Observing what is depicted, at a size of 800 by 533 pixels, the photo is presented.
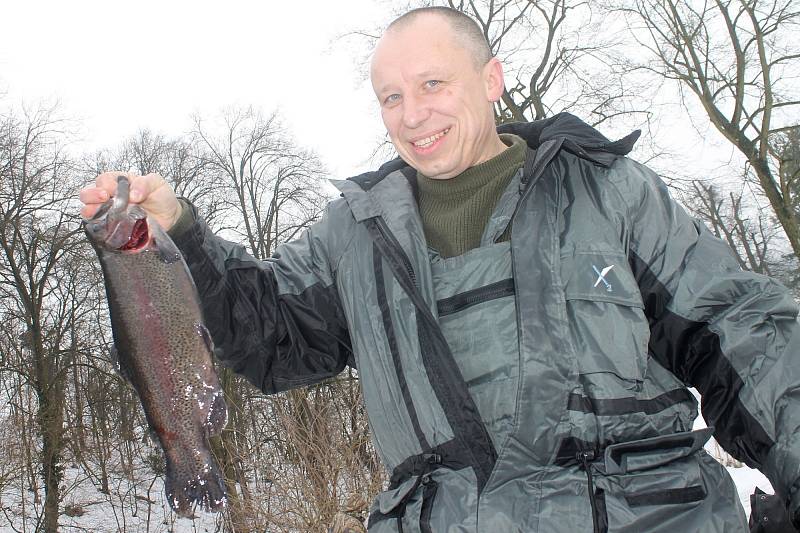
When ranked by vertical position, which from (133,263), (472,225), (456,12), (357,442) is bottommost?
(357,442)

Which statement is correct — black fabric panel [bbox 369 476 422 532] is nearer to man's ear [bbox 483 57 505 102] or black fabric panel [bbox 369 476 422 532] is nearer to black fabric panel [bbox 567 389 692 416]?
black fabric panel [bbox 567 389 692 416]

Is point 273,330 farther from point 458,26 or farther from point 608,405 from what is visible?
point 458,26

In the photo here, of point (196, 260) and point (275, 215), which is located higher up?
point (275, 215)

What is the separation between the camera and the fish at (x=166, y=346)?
247 cm

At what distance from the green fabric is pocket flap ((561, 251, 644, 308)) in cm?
44

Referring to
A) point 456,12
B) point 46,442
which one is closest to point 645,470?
point 456,12

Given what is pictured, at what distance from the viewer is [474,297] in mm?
2355

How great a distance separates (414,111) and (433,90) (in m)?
0.12

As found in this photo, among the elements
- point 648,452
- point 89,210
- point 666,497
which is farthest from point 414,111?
point 666,497

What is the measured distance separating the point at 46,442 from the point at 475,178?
79.0 ft

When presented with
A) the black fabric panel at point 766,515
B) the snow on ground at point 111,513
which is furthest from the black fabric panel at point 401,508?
the snow on ground at point 111,513

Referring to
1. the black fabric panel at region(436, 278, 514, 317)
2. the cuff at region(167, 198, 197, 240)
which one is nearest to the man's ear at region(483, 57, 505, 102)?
the black fabric panel at region(436, 278, 514, 317)

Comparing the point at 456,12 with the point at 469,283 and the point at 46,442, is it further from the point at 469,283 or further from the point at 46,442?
the point at 46,442

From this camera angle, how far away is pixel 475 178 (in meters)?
2.78
